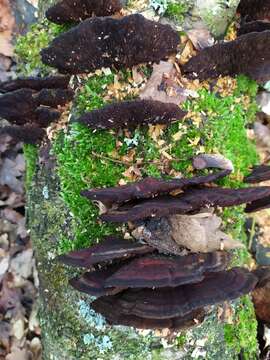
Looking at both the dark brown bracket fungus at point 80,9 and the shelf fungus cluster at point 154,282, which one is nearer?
the shelf fungus cluster at point 154,282

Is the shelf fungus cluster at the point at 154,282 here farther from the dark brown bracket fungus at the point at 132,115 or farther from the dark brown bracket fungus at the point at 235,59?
the dark brown bracket fungus at the point at 235,59

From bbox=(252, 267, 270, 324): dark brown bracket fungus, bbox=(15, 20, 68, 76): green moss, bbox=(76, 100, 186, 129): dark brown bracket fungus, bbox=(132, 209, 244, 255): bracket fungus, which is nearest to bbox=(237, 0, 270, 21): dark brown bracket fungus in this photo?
bbox=(76, 100, 186, 129): dark brown bracket fungus

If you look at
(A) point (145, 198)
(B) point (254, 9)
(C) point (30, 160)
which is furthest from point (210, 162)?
(C) point (30, 160)

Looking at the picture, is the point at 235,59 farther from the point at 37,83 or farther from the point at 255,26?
Result: the point at 37,83

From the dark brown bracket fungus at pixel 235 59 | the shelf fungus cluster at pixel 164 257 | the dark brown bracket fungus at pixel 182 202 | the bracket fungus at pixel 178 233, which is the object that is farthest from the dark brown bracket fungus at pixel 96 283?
the dark brown bracket fungus at pixel 235 59

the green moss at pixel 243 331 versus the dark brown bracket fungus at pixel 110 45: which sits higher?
the dark brown bracket fungus at pixel 110 45

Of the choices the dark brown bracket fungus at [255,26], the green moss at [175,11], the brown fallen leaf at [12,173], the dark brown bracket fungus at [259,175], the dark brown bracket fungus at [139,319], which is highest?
the dark brown bracket fungus at [255,26]

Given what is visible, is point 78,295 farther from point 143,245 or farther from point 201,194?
point 201,194

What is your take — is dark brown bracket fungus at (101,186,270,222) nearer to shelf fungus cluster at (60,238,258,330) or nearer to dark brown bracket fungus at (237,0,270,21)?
shelf fungus cluster at (60,238,258,330)
